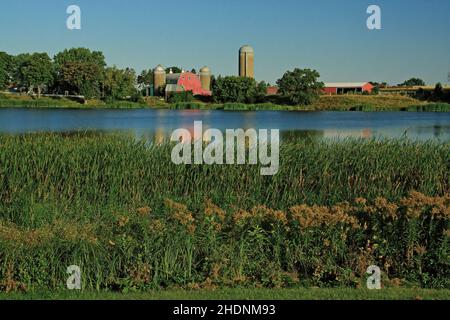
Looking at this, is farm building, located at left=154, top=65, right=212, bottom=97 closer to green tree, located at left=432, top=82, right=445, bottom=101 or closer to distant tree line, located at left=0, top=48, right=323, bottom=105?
distant tree line, located at left=0, top=48, right=323, bottom=105

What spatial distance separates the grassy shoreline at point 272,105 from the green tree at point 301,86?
1303mm

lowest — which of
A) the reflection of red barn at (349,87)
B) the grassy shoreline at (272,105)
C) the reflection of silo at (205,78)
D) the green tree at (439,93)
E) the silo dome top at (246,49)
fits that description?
the grassy shoreline at (272,105)

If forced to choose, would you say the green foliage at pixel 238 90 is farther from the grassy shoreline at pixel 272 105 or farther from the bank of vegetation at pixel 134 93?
the grassy shoreline at pixel 272 105

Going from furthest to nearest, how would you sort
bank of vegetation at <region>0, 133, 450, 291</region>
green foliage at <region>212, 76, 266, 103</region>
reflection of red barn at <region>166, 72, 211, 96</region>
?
reflection of red barn at <region>166, 72, 211, 96</region>, green foliage at <region>212, 76, 266, 103</region>, bank of vegetation at <region>0, 133, 450, 291</region>

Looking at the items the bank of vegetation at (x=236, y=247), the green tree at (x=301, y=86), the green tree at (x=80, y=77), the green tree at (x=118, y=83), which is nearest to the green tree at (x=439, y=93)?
the green tree at (x=301, y=86)

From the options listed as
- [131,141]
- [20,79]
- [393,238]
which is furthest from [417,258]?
[20,79]

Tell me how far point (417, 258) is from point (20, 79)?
89.6m

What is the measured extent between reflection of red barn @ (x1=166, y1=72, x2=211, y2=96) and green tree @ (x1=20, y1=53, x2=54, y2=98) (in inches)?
701

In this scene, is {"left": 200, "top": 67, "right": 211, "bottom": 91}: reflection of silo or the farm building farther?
{"left": 200, "top": 67, "right": 211, "bottom": 91}: reflection of silo

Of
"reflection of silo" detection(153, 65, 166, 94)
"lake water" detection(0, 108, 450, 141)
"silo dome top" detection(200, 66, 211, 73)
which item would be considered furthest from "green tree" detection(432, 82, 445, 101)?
"reflection of silo" detection(153, 65, 166, 94)

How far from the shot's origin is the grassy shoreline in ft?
249

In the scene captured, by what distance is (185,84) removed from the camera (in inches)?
3760

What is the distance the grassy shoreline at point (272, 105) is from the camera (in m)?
75.9

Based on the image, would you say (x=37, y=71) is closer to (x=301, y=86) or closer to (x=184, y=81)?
(x=184, y=81)
